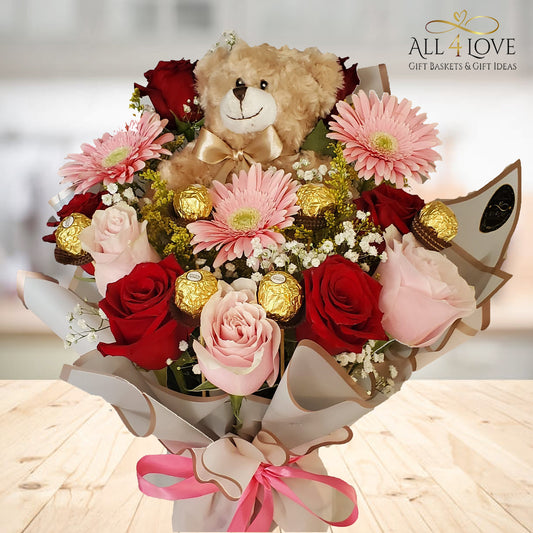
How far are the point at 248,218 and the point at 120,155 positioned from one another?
18cm

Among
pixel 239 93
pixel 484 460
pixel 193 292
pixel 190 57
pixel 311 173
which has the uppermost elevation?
pixel 190 57

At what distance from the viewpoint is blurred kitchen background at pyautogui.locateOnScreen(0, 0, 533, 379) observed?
10.2 ft

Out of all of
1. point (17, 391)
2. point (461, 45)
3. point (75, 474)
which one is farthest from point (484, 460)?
point (461, 45)

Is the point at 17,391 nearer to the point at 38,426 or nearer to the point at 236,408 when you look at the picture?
the point at 38,426

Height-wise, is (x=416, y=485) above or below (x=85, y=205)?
below

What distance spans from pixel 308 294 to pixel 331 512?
0.29m

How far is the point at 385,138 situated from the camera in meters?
0.68

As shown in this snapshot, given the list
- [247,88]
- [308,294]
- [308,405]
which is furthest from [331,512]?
[247,88]

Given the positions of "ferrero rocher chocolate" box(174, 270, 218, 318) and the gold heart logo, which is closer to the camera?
"ferrero rocher chocolate" box(174, 270, 218, 318)

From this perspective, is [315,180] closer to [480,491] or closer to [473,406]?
[480,491]

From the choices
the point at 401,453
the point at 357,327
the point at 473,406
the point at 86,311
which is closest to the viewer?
the point at 357,327

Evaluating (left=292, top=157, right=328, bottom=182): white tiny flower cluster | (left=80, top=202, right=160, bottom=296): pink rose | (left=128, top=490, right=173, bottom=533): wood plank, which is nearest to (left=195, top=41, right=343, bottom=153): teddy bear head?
(left=292, top=157, right=328, bottom=182): white tiny flower cluster

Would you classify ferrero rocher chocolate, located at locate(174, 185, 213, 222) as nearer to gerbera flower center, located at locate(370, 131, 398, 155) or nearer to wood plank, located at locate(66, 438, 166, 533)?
gerbera flower center, located at locate(370, 131, 398, 155)

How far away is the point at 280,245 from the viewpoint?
25.4 inches
